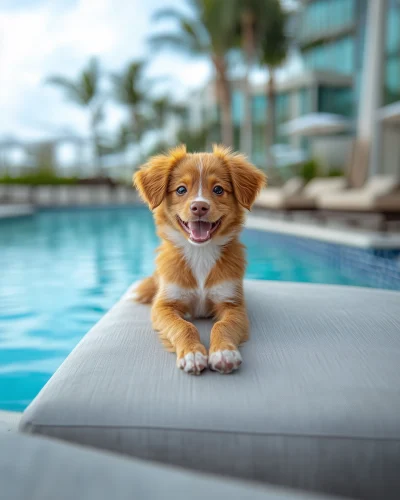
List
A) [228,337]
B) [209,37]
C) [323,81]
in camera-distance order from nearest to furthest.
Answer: [228,337]
[209,37]
[323,81]

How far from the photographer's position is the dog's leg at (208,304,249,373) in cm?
192

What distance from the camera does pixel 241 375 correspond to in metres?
1.90

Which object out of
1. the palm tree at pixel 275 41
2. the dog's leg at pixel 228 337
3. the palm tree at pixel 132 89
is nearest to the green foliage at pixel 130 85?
the palm tree at pixel 132 89

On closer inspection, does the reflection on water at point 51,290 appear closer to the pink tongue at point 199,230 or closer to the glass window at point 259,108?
the pink tongue at point 199,230

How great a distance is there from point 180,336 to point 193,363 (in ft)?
0.79

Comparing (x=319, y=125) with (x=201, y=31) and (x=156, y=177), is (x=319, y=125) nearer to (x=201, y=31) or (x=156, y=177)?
(x=201, y=31)

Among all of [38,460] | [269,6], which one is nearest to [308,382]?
[38,460]

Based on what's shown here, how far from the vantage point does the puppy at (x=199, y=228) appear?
2508 millimetres

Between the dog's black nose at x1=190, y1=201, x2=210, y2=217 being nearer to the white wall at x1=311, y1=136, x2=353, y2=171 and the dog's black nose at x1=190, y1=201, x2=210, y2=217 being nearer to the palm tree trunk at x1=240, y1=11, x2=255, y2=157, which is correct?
the palm tree trunk at x1=240, y1=11, x2=255, y2=157

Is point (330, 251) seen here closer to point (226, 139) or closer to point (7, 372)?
point (7, 372)

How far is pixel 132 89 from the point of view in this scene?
34.1 m

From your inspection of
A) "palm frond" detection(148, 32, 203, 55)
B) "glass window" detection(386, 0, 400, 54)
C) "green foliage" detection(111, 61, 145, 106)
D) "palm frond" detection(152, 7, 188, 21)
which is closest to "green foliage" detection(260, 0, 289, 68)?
"palm frond" detection(148, 32, 203, 55)

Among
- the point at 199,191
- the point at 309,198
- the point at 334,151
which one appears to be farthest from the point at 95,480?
the point at 334,151

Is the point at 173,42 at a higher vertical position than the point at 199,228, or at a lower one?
higher
